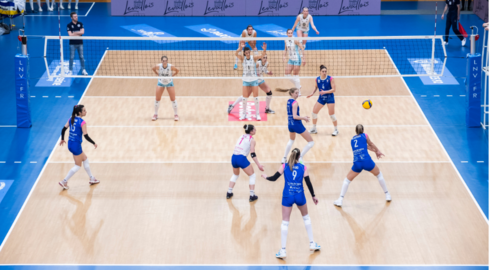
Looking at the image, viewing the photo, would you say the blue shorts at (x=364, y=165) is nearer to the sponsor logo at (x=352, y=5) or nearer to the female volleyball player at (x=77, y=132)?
the female volleyball player at (x=77, y=132)

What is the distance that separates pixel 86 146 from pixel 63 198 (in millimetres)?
2558

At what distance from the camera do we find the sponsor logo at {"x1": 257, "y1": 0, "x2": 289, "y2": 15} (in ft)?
85.3

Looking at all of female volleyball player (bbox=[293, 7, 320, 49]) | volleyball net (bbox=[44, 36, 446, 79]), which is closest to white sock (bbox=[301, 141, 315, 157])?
volleyball net (bbox=[44, 36, 446, 79])

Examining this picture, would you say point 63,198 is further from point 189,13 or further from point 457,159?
point 189,13

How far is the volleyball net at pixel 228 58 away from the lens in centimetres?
1861

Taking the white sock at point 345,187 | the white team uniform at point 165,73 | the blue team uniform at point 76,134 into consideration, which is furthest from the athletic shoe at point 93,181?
the white sock at point 345,187

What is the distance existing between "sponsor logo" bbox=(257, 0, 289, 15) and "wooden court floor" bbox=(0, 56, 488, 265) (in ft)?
37.1

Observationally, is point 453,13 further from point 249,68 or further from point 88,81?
point 88,81

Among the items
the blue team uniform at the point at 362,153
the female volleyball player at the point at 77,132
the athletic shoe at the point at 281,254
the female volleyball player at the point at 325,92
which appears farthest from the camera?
the female volleyball player at the point at 325,92

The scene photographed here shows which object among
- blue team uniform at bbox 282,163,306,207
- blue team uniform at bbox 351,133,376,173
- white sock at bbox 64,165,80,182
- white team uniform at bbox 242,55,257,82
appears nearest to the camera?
blue team uniform at bbox 282,163,306,207

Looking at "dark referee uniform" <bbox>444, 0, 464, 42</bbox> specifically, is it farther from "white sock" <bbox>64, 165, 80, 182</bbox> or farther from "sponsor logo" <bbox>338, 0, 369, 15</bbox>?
"white sock" <bbox>64, 165, 80, 182</bbox>

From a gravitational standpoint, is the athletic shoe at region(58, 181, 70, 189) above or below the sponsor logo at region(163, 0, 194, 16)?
below

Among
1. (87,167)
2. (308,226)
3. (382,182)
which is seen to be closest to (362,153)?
(382,182)

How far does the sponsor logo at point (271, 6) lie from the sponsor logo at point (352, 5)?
2585mm
